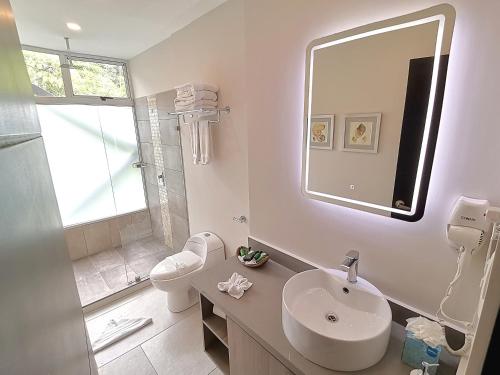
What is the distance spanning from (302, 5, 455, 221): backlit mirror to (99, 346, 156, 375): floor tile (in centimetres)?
176

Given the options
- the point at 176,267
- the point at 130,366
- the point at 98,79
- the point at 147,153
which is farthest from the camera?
the point at 147,153

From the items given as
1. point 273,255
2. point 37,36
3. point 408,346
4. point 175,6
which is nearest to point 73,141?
point 37,36

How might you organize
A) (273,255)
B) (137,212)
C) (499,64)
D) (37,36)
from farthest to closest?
(137,212) < (37,36) < (273,255) < (499,64)

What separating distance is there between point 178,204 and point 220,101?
141cm

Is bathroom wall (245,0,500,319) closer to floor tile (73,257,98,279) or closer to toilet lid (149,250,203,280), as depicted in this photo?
toilet lid (149,250,203,280)

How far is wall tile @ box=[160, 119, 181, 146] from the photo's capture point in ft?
8.16

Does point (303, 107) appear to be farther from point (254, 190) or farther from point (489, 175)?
point (489, 175)

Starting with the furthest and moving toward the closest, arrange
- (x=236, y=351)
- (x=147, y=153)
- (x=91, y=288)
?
(x=147, y=153), (x=91, y=288), (x=236, y=351)

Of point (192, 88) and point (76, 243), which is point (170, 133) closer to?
point (192, 88)

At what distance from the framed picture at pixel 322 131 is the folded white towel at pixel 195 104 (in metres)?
0.93

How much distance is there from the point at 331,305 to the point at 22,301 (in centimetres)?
118

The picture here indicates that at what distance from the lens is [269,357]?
1062mm

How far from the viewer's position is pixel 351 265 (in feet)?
3.54

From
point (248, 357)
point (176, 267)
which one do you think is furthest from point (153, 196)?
point (248, 357)
